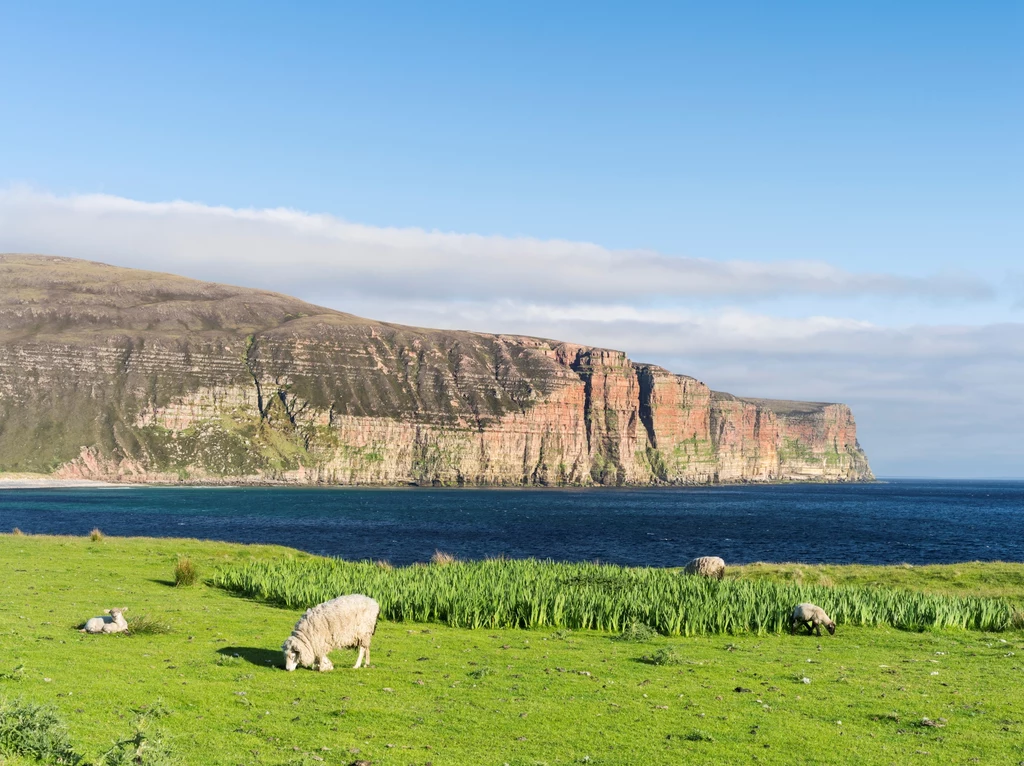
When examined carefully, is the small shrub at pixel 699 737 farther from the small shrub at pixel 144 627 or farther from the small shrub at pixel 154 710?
the small shrub at pixel 144 627

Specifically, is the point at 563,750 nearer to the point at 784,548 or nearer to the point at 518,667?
the point at 518,667

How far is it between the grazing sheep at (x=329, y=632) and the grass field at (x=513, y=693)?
0.47m

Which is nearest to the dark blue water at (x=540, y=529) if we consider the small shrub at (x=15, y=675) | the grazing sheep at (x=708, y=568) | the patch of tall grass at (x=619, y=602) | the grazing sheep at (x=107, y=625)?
the grazing sheep at (x=708, y=568)

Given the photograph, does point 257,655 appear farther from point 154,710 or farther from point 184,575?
point 184,575

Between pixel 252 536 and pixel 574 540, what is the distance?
107ft

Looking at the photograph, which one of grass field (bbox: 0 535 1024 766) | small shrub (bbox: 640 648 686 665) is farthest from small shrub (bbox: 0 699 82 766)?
small shrub (bbox: 640 648 686 665)

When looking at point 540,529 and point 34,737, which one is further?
point 540,529

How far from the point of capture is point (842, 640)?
81.7 ft

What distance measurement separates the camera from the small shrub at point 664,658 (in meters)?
20.7

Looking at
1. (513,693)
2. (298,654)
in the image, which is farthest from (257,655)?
(513,693)

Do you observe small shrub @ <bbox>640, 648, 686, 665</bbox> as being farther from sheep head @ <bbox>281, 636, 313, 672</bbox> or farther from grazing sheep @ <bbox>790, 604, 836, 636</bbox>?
sheep head @ <bbox>281, 636, 313, 672</bbox>

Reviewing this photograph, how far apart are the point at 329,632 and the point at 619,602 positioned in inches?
441

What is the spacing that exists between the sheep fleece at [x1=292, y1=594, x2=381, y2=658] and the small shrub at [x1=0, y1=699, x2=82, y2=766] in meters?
7.36

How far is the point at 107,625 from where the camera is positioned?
68.9ft
